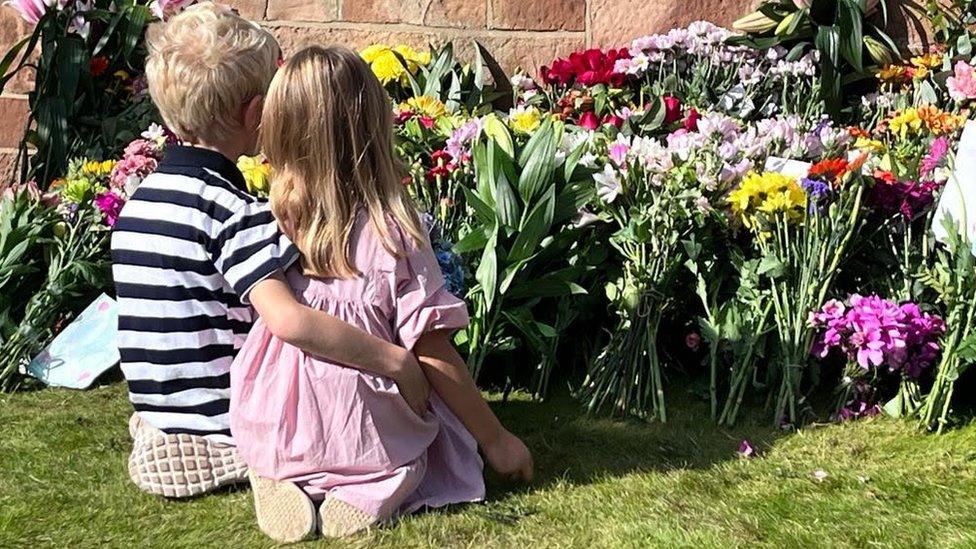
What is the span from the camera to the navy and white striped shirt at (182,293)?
103 inches

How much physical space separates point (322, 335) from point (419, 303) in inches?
9.3

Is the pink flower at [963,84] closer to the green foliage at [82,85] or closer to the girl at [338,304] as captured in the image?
the girl at [338,304]

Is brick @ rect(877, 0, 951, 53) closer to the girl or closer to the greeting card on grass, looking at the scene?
the girl

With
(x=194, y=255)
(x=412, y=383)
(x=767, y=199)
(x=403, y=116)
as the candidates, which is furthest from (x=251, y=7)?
(x=412, y=383)

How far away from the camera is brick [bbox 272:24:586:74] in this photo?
5.01 m

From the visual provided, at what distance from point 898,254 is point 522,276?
3.82 feet

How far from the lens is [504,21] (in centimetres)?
509

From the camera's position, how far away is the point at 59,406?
3.49 m

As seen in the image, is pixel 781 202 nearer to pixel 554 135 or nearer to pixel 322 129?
pixel 554 135

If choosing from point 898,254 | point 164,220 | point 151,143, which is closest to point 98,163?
point 151,143

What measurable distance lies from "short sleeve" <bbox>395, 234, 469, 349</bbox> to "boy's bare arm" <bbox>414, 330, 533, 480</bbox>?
4 cm

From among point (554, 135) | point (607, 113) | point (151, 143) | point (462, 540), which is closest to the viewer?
point (462, 540)

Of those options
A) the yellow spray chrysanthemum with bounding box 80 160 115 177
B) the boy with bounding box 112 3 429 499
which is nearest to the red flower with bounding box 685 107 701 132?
the boy with bounding box 112 3 429 499

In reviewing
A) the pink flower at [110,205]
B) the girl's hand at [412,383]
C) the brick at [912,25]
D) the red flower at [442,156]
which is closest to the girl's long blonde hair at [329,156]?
the girl's hand at [412,383]
